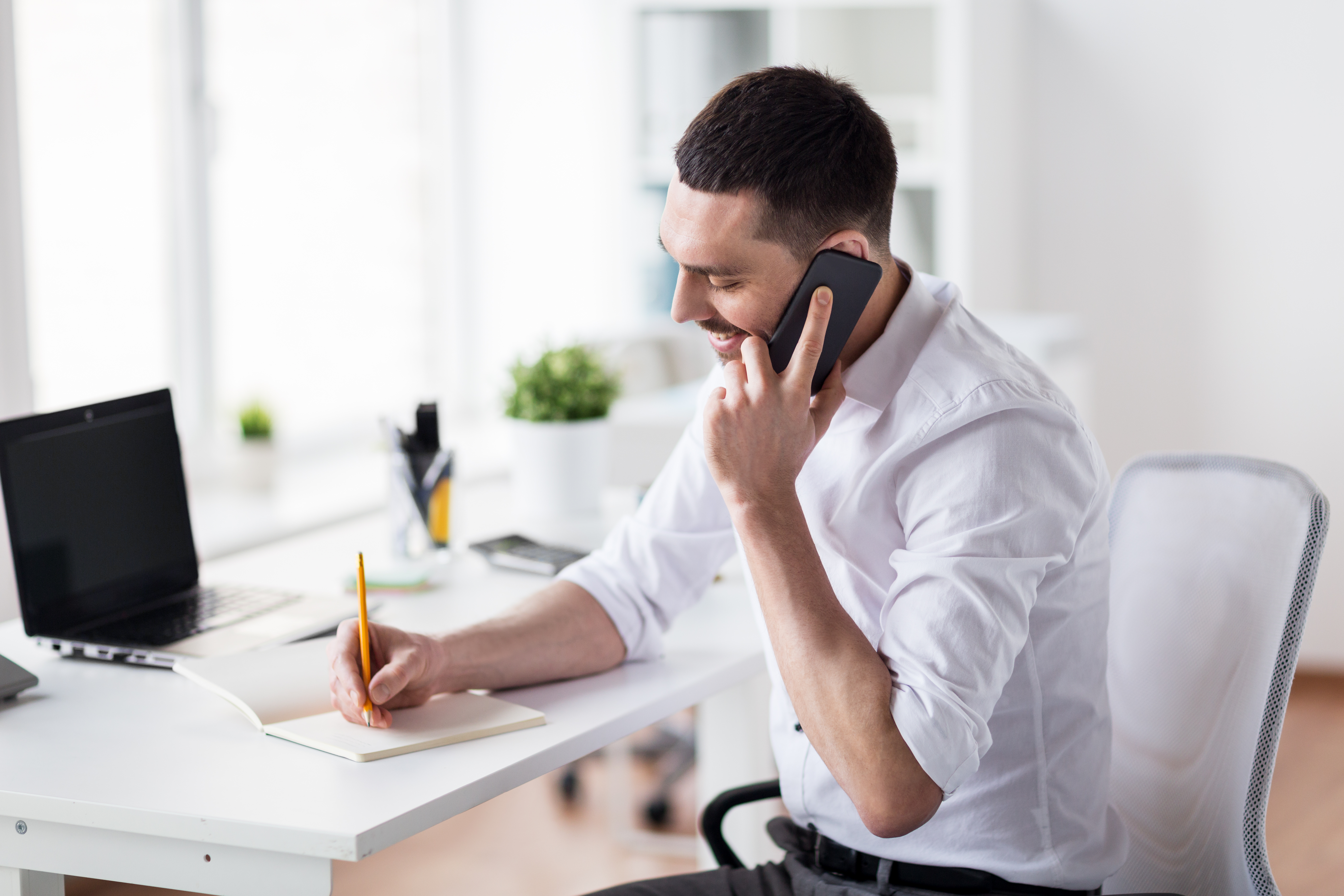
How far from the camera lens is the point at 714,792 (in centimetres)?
178

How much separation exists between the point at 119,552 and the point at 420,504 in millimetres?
488

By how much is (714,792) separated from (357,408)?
6.27 ft

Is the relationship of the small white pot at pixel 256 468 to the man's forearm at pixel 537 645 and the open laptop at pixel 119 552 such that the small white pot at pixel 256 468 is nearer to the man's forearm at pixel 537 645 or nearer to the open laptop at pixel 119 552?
the open laptop at pixel 119 552

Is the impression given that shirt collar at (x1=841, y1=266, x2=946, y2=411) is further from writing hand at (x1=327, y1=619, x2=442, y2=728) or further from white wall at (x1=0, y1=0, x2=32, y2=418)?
white wall at (x1=0, y1=0, x2=32, y2=418)

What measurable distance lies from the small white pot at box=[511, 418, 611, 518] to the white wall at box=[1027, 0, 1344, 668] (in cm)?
222

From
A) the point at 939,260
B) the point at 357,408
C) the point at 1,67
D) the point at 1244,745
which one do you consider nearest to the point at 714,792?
the point at 1244,745

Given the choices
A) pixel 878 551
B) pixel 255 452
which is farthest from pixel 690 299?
pixel 255 452

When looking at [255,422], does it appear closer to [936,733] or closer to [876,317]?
[876,317]

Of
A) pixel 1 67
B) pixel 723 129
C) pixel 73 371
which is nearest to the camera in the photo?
pixel 723 129

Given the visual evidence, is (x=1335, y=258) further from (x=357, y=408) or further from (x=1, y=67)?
(x=1, y=67)

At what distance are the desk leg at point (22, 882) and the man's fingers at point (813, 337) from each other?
2.47ft

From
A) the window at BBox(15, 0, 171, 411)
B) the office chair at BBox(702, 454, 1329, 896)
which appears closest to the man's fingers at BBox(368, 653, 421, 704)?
the office chair at BBox(702, 454, 1329, 896)

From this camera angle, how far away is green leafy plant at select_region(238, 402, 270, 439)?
8.57 ft

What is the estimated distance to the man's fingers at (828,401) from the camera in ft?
3.78
